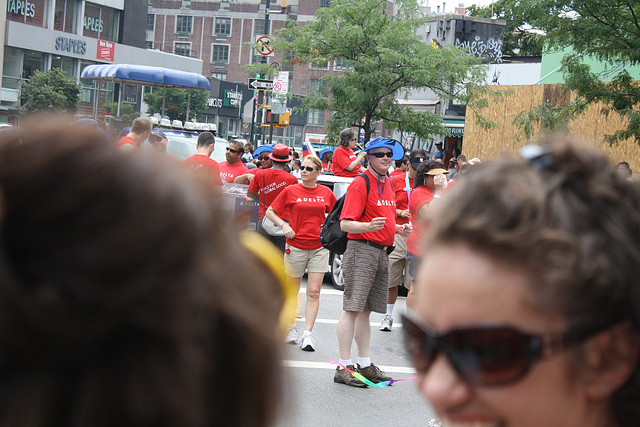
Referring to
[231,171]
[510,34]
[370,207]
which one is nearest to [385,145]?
[370,207]

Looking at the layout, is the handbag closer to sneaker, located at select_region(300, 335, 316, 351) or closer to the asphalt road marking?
sneaker, located at select_region(300, 335, 316, 351)

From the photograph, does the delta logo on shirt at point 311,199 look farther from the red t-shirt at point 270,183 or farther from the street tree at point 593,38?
the street tree at point 593,38

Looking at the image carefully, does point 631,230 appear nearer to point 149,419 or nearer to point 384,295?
point 149,419

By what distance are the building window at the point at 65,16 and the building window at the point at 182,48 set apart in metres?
36.4

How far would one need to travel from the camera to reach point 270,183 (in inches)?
339

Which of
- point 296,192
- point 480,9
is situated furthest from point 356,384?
point 480,9

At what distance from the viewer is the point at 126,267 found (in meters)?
0.70

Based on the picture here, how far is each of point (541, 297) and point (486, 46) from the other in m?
35.3

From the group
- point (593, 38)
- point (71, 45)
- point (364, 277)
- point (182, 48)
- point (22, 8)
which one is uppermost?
point (182, 48)

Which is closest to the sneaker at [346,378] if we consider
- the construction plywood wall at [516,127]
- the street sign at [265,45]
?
the construction plywood wall at [516,127]

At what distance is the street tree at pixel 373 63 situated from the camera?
19.7 metres

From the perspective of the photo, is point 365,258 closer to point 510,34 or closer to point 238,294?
point 238,294

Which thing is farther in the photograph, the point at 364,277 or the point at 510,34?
the point at 510,34

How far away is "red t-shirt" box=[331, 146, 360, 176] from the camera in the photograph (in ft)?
35.1
